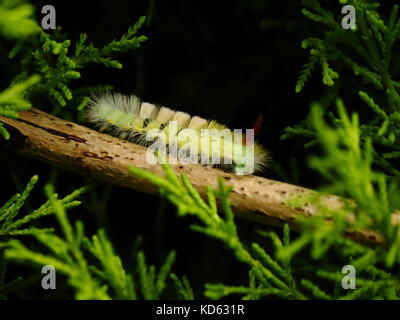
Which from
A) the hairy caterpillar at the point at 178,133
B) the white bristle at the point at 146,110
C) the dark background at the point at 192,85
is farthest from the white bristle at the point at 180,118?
the dark background at the point at 192,85

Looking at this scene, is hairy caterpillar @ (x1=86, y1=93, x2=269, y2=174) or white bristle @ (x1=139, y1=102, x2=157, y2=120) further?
white bristle @ (x1=139, y1=102, x2=157, y2=120)

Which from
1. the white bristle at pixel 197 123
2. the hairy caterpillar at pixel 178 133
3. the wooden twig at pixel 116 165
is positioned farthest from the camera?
the white bristle at pixel 197 123

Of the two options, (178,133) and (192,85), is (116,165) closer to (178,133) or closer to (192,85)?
(178,133)

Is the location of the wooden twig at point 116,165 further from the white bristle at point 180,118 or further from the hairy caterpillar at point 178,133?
the white bristle at point 180,118

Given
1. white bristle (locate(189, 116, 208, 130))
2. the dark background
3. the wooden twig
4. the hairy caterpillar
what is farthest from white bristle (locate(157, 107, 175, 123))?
the dark background

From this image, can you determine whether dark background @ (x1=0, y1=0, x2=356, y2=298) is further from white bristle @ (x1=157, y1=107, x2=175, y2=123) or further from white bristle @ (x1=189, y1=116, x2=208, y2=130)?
white bristle @ (x1=189, y1=116, x2=208, y2=130)

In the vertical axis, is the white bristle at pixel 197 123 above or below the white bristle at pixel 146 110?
below

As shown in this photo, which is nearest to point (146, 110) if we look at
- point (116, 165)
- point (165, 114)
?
point (165, 114)
